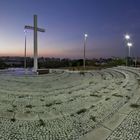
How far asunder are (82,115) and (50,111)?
1.35m

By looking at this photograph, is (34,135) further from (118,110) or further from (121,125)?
(118,110)

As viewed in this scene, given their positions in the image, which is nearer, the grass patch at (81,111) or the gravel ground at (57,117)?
the gravel ground at (57,117)

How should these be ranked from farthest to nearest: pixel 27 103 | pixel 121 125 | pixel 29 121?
1. pixel 27 103
2. pixel 29 121
3. pixel 121 125

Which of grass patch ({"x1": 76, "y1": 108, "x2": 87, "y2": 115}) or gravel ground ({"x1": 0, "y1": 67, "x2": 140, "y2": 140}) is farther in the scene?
grass patch ({"x1": 76, "y1": 108, "x2": 87, "y2": 115})

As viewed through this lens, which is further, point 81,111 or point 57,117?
point 81,111

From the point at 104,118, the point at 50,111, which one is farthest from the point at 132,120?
the point at 50,111

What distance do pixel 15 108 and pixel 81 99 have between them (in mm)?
3218

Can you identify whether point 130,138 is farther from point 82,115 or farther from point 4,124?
point 4,124

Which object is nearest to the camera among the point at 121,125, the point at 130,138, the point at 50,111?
the point at 130,138

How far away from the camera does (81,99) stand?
809 centimetres

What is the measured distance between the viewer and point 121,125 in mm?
5031

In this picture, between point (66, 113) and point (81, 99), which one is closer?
point (66, 113)

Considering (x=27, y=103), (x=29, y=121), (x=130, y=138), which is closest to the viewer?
(x=130, y=138)

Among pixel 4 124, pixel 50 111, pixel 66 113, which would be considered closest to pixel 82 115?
pixel 66 113
